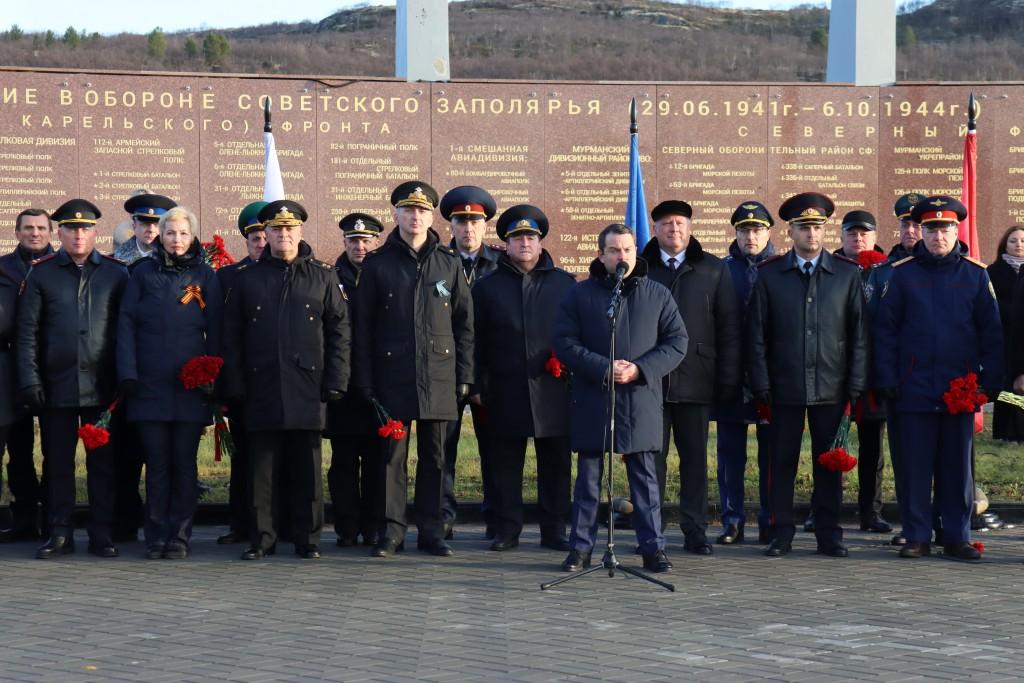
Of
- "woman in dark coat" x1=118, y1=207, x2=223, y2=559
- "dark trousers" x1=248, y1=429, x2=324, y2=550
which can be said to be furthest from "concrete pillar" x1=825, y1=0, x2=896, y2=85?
"woman in dark coat" x1=118, y1=207, x2=223, y2=559

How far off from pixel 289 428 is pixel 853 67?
27.0 feet

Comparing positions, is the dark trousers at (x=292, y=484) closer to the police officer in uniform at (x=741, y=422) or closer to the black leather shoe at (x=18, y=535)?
the black leather shoe at (x=18, y=535)

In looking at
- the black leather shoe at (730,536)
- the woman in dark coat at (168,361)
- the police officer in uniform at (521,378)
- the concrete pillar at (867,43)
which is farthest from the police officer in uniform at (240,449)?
the concrete pillar at (867,43)

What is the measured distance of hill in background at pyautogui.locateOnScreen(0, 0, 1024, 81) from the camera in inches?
1070

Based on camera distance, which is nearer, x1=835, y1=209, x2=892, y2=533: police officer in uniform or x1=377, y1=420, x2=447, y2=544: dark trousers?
x1=377, y1=420, x2=447, y2=544: dark trousers

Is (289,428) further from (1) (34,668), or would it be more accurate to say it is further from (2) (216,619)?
(1) (34,668)

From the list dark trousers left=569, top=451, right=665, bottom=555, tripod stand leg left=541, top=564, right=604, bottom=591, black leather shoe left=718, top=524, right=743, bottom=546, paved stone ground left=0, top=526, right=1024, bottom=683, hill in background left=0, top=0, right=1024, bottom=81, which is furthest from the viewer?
hill in background left=0, top=0, right=1024, bottom=81

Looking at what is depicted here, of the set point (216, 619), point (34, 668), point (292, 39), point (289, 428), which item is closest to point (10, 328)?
point (289, 428)

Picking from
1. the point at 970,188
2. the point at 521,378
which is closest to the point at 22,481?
the point at 521,378

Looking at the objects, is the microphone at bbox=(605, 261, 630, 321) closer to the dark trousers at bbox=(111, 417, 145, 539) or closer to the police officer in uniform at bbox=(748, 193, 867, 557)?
the police officer in uniform at bbox=(748, 193, 867, 557)

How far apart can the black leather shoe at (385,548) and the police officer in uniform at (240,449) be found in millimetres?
805

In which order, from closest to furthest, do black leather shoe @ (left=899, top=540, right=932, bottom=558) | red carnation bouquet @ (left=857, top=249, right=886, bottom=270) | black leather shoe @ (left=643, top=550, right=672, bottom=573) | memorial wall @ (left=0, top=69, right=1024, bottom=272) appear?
black leather shoe @ (left=643, top=550, right=672, bottom=573) → black leather shoe @ (left=899, top=540, right=932, bottom=558) → red carnation bouquet @ (left=857, top=249, right=886, bottom=270) → memorial wall @ (left=0, top=69, right=1024, bottom=272)

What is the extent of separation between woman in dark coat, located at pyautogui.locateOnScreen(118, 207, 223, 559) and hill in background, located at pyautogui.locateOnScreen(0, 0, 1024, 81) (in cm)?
1517

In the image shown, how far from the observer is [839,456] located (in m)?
8.05
